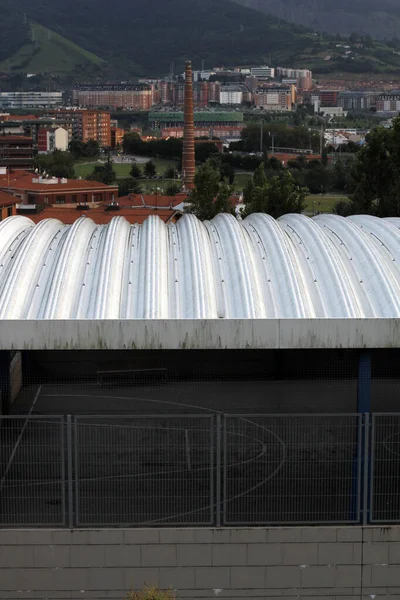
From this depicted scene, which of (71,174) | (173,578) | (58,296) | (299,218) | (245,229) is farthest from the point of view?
(71,174)

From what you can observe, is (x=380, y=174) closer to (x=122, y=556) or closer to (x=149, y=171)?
(x=122, y=556)

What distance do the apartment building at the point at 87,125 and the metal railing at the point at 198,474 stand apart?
5718 inches

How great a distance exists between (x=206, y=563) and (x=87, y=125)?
152 metres

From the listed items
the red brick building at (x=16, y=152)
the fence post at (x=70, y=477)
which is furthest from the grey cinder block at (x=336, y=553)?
the red brick building at (x=16, y=152)

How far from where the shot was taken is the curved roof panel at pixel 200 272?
10961 millimetres

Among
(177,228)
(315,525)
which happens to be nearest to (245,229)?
(177,228)

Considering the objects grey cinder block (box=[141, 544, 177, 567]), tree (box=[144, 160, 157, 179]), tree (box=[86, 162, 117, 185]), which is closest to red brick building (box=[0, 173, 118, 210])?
tree (box=[86, 162, 117, 185])

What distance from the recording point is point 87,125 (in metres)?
157

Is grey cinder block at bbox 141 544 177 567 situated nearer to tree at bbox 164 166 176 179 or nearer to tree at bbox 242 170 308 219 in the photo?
tree at bbox 242 170 308 219

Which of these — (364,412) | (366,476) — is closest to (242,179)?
(364,412)

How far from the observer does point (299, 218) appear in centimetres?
1543

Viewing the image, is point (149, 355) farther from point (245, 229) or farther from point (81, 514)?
point (245, 229)

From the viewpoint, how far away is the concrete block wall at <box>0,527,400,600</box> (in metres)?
9.97

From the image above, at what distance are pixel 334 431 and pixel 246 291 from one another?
1957 millimetres
